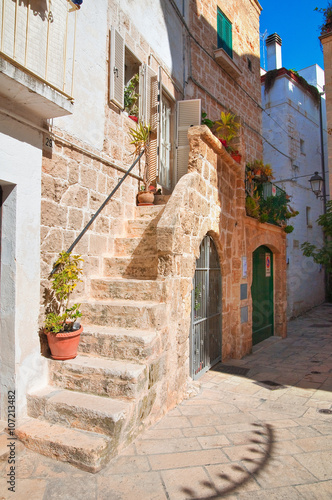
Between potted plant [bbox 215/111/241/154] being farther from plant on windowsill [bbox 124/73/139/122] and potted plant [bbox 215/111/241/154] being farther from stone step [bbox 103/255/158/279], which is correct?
stone step [bbox 103/255/158/279]

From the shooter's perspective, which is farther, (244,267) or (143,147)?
(244,267)

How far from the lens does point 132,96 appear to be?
19.7ft

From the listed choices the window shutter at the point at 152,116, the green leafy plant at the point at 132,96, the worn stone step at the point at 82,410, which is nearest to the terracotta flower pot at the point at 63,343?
the worn stone step at the point at 82,410

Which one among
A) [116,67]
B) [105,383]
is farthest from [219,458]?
[116,67]

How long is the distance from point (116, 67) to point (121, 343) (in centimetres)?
399

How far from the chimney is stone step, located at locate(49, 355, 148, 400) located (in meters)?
15.6

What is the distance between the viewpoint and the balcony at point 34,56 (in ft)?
9.41

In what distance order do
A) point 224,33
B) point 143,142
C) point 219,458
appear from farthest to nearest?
point 224,33, point 143,142, point 219,458

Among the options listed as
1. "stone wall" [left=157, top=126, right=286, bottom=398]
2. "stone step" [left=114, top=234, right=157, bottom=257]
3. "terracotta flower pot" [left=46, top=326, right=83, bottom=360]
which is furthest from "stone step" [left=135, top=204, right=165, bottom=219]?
"terracotta flower pot" [left=46, top=326, right=83, bottom=360]

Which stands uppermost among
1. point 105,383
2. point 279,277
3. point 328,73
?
point 328,73

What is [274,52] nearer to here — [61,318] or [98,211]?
[98,211]

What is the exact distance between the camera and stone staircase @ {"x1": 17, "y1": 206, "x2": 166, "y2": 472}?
270 centimetres

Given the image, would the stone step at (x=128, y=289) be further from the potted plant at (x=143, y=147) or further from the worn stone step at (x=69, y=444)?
the potted plant at (x=143, y=147)

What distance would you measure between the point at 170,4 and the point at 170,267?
245 inches
